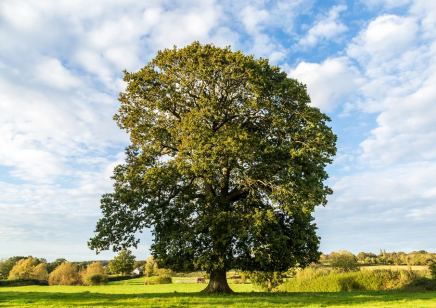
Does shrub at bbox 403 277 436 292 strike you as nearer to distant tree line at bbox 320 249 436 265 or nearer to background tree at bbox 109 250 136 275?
distant tree line at bbox 320 249 436 265

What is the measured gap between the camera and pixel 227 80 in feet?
68.0

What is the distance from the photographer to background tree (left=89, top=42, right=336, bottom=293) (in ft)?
60.8

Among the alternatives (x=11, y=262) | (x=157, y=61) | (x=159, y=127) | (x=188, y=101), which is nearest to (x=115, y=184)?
(x=159, y=127)

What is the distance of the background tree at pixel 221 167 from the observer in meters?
18.5

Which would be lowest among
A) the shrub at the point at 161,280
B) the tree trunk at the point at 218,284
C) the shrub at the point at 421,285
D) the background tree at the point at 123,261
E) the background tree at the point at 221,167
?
the shrub at the point at 161,280

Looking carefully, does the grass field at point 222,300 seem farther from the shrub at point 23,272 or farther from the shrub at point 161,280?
the shrub at point 23,272

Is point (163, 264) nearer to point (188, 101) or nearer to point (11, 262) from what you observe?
point (188, 101)

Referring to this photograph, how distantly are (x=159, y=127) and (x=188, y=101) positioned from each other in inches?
118

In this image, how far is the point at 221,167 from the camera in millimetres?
19031

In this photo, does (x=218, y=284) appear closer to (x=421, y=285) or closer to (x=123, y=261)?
(x=123, y=261)

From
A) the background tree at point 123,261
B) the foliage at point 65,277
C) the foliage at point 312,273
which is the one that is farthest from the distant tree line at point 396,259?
the foliage at point 65,277

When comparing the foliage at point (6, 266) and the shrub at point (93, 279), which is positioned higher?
the foliage at point (6, 266)

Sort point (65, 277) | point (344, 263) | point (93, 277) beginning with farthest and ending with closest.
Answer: point (65, 277) < point (93, 277) < point (344, 263)

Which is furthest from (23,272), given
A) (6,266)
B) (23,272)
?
(6,266)
